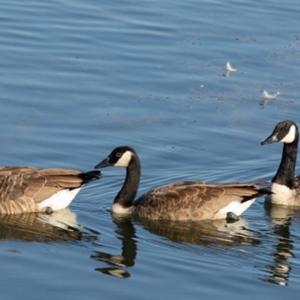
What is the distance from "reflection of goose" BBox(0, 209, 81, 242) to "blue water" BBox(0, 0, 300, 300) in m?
0.03

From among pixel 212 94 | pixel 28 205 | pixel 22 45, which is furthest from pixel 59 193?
pixel 22 45

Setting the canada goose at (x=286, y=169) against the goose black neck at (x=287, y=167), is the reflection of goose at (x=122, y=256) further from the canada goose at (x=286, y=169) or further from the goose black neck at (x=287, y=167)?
the goose black neck at (x=287, y=167)

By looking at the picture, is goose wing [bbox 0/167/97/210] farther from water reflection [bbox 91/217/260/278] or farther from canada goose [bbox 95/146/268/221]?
water reflection [bbox 91/217/260/278]

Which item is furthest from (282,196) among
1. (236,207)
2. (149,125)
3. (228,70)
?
(228,70)

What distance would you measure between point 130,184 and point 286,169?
7.96 ft

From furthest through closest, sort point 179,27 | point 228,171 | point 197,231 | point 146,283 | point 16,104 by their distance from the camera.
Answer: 1. point 179,27
2. point 16,104
3. point 228,171
4. point 197,231
5. point 146,283

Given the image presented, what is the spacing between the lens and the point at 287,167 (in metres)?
18.7

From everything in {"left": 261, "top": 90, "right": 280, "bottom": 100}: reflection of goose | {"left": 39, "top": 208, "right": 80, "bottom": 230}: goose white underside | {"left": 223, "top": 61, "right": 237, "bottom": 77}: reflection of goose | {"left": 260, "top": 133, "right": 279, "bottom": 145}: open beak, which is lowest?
{"left": 39, "top": 208, "right": 80, "bottom": 230}: goose white underside

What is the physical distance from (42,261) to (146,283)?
1360mm

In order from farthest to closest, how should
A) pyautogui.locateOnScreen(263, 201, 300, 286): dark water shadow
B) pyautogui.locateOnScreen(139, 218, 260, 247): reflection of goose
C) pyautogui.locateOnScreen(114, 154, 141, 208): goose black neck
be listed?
pyautogui.locateOnScreen(114, 154, 141, 208): goose black neck → pyautogui.locateOnScreen(139, 218, 260, 247): reflection of goose → pyautogui.locateOnScreen(263, 201, 300, 286): dark water shadow

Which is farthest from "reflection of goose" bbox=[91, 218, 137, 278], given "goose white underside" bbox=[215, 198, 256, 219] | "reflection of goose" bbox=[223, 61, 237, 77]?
"reflection of goose" bbox=[223, 61, 237, 77]

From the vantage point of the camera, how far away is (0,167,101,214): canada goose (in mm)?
17422

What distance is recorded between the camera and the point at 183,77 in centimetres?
2261

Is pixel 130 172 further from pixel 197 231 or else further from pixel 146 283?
pixel 146 283
